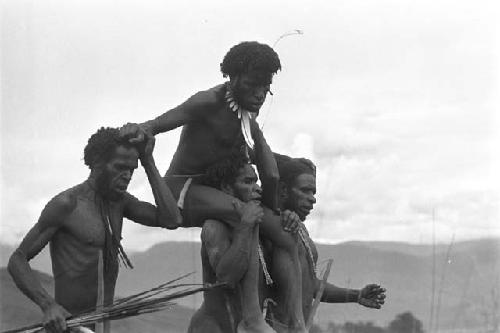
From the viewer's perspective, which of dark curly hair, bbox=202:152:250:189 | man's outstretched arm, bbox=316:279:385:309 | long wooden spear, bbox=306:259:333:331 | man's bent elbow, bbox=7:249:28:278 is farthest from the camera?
man's outstretched arm, bbox=316:279:385:309

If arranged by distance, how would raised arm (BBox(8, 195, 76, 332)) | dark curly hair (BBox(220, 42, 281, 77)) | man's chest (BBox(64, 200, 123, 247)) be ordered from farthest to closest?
1. dark curly hair (BBox(220, 42, 281, 77))
2. man's chest (BBox(64, 200, 123, 247))
3. raised arm (BBox(8, 195, 76, 332))

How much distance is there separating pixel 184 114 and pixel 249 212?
29.6 inches

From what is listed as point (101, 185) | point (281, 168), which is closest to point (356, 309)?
point (281, 168)

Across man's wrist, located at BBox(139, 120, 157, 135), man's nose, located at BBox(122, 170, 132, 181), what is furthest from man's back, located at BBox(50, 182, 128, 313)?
man's wrist, located at BBox(139, 120, 157, 135)

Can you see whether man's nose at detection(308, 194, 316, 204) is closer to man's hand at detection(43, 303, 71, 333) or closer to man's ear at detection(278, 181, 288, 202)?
man's ear at detection(278, 181, 288, 202)

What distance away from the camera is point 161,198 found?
7355mm

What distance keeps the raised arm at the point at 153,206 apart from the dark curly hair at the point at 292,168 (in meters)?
0.97

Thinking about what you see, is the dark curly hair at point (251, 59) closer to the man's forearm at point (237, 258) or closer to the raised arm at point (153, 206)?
the raised arm at point (153, 206)

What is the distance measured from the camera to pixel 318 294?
312 inches

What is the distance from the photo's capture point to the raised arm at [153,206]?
7305 mm

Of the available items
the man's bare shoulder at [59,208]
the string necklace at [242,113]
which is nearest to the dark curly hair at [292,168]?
the string necklace at [242,113]

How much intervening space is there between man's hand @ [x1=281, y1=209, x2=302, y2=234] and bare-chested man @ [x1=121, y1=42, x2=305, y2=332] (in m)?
0.04

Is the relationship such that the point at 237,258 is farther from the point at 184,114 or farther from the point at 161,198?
the point at 184,114

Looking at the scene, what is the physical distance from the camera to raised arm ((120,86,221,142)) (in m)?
7.41
